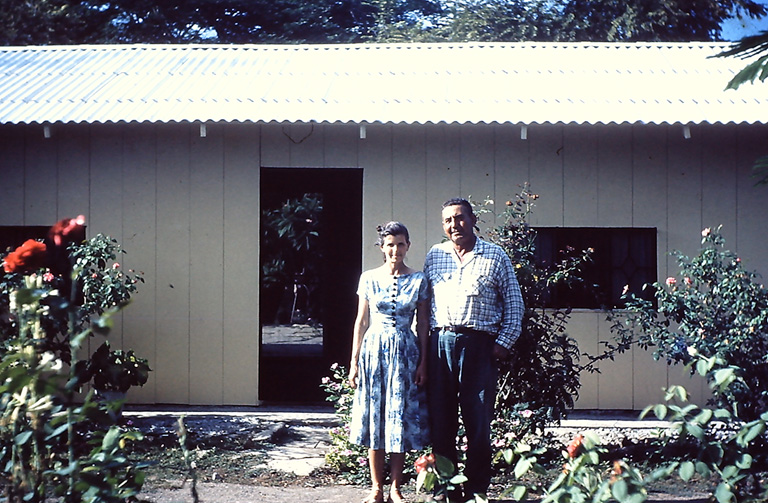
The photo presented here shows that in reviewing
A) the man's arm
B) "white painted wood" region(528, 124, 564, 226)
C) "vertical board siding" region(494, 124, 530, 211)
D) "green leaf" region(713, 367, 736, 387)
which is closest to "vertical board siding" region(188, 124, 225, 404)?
"vertical board siding" region(494, 124, 530, 211)

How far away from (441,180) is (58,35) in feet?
57.5

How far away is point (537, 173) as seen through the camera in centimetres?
798

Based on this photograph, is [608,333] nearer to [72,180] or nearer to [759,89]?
[759,89]

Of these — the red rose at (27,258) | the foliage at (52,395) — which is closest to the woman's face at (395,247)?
the foliage at (52,395)

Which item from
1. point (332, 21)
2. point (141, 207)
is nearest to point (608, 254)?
point (141, 207)

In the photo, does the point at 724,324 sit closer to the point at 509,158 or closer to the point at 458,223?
the point at 458,223

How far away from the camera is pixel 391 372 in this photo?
193 inches

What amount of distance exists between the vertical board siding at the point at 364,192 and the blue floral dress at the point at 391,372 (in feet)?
9.98

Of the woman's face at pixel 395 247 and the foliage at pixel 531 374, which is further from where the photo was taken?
the foliage at pixel 531 374

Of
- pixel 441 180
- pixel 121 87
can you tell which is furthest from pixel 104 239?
pixel 441 180

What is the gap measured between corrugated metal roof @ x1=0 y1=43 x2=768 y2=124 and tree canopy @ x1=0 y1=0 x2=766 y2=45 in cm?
1202

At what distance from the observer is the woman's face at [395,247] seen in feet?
16.0

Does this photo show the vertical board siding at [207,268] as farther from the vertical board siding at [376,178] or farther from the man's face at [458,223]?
the man's face at [458,223]

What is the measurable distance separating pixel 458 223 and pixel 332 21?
19955 mm
